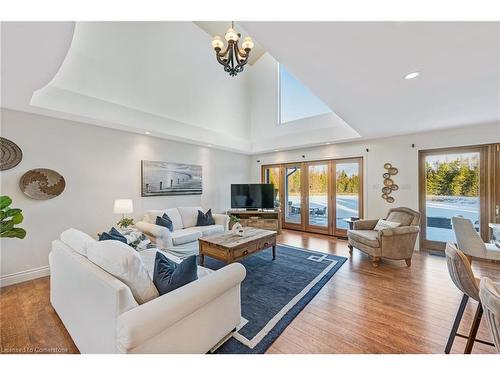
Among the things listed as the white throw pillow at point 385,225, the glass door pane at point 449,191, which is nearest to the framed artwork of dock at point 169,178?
the white throw pillow at point 385,225

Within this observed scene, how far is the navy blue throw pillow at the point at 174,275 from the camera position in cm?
148

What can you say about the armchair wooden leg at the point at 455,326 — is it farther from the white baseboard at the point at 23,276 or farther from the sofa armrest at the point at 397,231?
the white baseboard at the point at 23,276

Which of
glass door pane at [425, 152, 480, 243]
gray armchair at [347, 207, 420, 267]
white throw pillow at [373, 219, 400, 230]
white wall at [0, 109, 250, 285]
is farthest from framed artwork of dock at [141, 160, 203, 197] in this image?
glass door pane at [425, 152, 480, 243]

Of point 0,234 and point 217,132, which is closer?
point 0,234

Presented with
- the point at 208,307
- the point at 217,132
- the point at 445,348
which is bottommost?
the point at 445,348

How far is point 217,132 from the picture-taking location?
5.57 metres

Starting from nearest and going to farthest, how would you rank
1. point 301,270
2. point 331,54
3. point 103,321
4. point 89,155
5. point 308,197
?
point 103,321 → point 331,54 → point 301,270 → point 89,155 → point 308,197

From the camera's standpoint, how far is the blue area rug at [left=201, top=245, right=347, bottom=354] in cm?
178

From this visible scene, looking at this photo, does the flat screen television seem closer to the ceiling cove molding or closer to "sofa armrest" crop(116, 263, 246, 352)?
the ceiling cove molding

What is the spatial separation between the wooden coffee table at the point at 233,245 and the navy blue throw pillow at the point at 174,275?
135 centimetres

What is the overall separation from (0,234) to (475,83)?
4.99 metres
